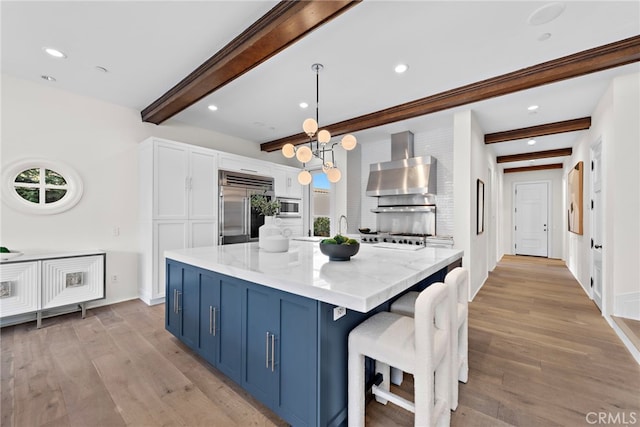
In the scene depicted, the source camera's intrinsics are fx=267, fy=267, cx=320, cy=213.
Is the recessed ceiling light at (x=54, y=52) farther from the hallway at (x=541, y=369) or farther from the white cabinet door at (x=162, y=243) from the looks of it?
the hallway at (x=541, y=369)

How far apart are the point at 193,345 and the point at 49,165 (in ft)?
9.44

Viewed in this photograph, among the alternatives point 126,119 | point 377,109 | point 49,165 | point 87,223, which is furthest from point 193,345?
point 377,109

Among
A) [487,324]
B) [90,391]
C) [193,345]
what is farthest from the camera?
[487,324]

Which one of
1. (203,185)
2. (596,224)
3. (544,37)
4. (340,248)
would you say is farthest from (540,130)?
(203,185)

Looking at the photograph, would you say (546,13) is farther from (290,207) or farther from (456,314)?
(290,207)

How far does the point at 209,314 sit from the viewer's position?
2.01 meters

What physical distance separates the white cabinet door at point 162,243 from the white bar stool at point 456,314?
10.5 feet

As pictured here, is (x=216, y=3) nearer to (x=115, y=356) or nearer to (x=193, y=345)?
(x=193, y=345)

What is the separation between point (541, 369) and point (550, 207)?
7241mm

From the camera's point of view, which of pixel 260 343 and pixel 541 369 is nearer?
pixel 260 343

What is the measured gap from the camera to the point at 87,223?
11.2 ft

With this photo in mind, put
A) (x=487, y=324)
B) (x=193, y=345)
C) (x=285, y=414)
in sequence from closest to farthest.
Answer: (x=285, y=414) < (x=193, y=345) < (x=487, y=324)

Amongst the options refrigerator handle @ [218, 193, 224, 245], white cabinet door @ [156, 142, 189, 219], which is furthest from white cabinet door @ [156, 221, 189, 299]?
refrigerator handle @ [218, 193, 224, 245]

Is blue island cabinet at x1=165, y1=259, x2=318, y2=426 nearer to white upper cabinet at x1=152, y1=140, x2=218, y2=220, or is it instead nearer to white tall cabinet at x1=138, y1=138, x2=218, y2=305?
white tall cabinet at x1=138, y1=138, x2=218, y2=305
